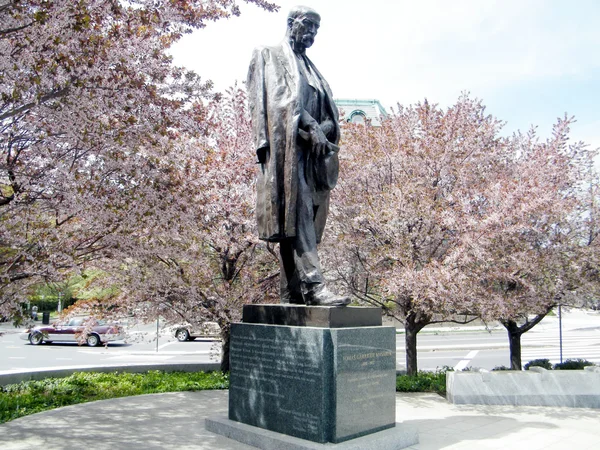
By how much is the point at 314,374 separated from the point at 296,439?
0.63 metres

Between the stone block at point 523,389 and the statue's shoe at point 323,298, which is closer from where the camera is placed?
the statue's shoe at point 323,298

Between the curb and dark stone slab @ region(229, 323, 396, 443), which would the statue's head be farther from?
the curb

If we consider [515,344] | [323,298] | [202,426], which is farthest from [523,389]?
[202,426]

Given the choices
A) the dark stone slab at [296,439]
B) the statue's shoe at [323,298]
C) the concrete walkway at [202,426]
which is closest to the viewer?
the dark stone slab at [296,439]

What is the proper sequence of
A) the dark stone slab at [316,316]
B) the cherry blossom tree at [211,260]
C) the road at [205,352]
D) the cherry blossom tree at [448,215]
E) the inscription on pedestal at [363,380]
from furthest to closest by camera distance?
the road at [205,352], the cherry blossom tree at [211,260], the cherry blossom tree at [448,215], the dark stone slab at [316,316], the inscription on pedestal at [363,380]

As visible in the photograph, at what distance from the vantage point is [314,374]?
15.2ft

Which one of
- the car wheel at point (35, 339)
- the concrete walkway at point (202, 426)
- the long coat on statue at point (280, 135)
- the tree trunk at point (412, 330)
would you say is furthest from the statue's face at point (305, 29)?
the car wheel at point (35, 339)

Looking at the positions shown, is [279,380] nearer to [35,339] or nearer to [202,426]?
[202,426]

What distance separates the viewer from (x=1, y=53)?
193 inches

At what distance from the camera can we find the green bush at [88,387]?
733cm

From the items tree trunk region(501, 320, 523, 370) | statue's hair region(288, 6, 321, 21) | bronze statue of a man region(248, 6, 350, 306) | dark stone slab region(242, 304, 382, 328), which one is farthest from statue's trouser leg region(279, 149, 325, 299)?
tree trunk region(501, 320, 523, 370)

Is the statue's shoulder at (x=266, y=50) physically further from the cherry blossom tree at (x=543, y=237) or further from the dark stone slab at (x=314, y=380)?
the cherry blossom tree at (x=543, y=237)

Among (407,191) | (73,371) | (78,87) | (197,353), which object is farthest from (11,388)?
(197,353)

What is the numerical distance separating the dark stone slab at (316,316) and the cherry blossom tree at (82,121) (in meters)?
2.65
